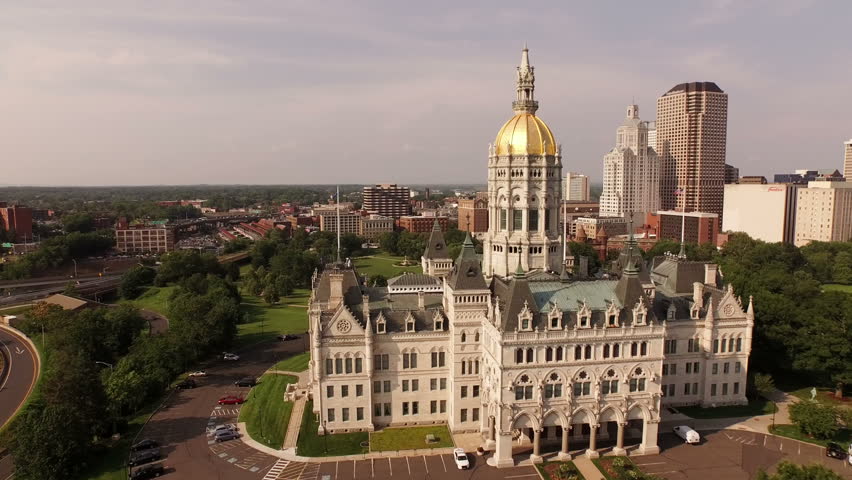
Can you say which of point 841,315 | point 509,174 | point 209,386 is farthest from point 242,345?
point 841,315

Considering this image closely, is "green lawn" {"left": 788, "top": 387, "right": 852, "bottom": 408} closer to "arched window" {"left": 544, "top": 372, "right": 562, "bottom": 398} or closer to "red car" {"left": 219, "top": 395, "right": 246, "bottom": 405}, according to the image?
"arched window" {"left": 544, "top": 372, "right": 562, "bottom": 398}

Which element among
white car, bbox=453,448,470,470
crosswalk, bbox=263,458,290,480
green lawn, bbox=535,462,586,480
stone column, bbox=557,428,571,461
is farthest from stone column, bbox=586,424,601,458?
crosswalk, bbox=263,458,290,480

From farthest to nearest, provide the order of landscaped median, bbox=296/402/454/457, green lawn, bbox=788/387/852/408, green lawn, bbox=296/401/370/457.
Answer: green lawn, bbox=788/387/852/408 < landscaped median, bbox=296/402/454/457 < green lawn, bbox=296/401/370/457

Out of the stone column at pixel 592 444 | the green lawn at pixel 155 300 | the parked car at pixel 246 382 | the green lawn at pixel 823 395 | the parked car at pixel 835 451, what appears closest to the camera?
the parked car at pixel 835 451

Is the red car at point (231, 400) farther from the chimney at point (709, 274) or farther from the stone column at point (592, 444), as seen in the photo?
the chimney at point (709, 274)

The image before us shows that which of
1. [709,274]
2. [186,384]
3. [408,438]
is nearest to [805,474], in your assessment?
[408,438]

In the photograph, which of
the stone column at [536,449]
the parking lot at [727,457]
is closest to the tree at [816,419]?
the parking lot at [727,457]
